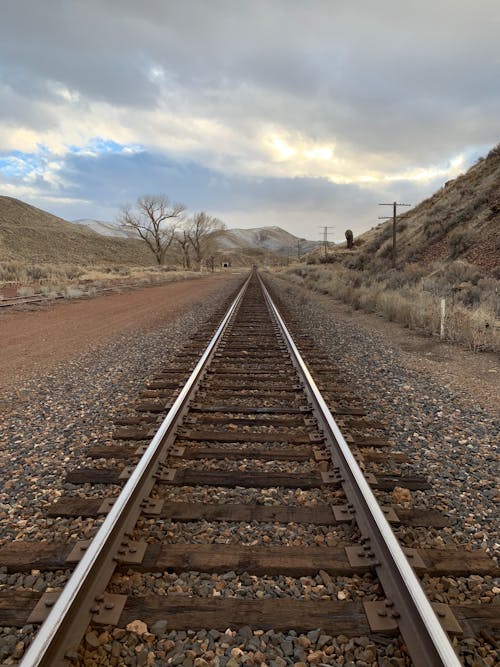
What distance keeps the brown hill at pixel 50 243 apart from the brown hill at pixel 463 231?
2163 inches

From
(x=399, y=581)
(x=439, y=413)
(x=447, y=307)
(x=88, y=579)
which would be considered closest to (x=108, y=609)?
(x=88, y=579)

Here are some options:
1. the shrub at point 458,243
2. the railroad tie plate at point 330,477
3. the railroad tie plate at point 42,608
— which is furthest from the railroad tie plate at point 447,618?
the shrub at point 458,243

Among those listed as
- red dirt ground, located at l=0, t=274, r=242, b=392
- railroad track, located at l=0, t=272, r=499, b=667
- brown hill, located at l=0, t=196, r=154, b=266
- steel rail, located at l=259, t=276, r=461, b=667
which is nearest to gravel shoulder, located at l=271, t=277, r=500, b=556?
railroad track, located at l=0, t=272, r=499, b=667

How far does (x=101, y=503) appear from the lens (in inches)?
121

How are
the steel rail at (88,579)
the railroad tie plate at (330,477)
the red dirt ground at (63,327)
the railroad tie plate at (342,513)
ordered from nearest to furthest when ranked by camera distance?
the steel rail at (88,579) < the railroad tie plate at (342,513) < the railroad tie plate at (330,477) < the red dirt ground at (63,327)

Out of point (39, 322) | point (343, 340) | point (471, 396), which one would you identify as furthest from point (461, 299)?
point (39, 322)

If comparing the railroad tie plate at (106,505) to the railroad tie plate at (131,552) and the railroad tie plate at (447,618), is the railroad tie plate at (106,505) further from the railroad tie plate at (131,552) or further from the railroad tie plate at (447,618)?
the railroad tie plate at (447,618)

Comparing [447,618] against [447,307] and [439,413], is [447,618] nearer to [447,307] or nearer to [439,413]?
[439,413]

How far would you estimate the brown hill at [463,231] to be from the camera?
23109mm

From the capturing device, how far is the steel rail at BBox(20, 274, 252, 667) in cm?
176

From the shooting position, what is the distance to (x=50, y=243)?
84.5 m

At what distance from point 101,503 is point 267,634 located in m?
1.57

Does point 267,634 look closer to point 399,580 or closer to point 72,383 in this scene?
point 399,580

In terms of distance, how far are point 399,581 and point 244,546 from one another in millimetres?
913
